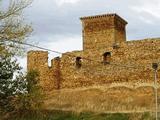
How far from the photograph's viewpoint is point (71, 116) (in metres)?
33.2

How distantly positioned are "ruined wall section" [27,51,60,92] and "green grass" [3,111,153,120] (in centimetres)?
771

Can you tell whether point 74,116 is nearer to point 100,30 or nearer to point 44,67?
point 44,67

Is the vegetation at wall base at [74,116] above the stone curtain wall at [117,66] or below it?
below

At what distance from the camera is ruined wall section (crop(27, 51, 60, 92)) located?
42844mm

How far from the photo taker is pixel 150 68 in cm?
3872

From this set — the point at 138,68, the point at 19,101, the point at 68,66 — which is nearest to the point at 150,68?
the point at 138,68

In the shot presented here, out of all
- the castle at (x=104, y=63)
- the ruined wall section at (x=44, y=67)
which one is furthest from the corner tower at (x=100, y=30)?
the ruined wall section at (x=44, y=67)

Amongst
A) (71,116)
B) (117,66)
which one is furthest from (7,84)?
(117,66)

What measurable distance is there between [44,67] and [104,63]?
15.2 feet

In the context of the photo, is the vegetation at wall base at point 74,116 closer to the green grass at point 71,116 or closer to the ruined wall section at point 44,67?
the green grass at point 71,116

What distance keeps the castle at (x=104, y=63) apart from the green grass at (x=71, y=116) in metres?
2.55

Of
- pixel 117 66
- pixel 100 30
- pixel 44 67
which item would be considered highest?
pixel 100 30

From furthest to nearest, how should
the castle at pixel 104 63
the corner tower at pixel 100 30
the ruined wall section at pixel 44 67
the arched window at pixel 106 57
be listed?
the corner tower at pixel 100 30 → the ruined wall section at pixel 44 67 → the arched window at pixel 106 57 → the castle at pixel 104 63

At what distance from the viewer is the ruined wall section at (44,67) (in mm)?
42844
